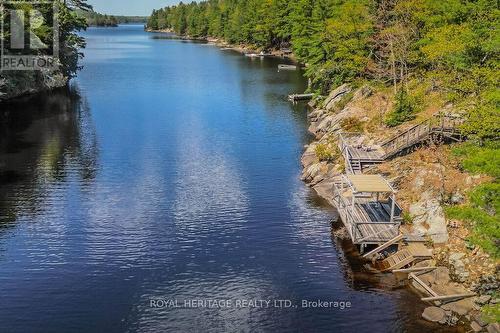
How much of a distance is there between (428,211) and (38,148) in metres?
49.1

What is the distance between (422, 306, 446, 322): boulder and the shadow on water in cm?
3434

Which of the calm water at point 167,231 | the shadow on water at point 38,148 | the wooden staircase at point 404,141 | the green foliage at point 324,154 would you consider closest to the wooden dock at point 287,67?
the calm water at point 167,231

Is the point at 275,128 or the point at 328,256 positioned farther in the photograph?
the point at 275,128

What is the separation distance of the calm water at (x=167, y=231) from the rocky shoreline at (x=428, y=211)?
2.39 m

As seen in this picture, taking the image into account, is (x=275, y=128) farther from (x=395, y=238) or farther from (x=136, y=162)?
(x=395, y=238)

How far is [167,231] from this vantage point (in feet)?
145

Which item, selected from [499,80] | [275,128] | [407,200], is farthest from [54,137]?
[499,80]

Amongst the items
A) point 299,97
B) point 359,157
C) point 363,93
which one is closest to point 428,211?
point 359,157

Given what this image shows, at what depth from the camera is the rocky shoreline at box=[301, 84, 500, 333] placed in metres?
33.1

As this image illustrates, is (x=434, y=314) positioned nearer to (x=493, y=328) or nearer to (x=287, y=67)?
(x=493, y=328)

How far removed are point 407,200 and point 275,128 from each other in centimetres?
3642

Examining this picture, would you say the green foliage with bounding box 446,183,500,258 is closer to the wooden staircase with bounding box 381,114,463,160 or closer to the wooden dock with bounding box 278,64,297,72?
the wooden staircase with bounding box 381,114,463,160

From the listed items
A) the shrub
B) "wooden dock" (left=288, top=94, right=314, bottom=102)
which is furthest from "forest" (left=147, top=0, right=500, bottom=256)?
the shrub

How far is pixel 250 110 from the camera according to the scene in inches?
3656
